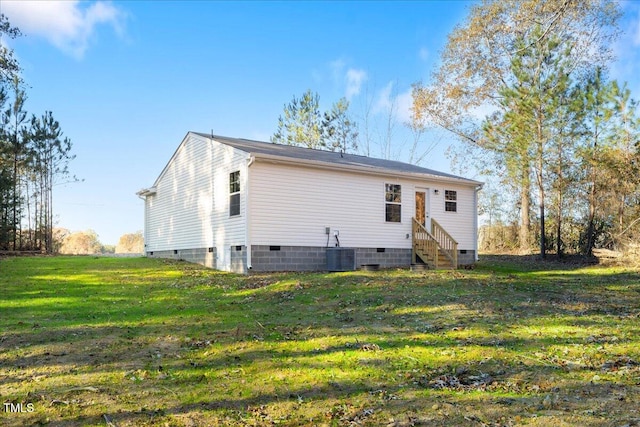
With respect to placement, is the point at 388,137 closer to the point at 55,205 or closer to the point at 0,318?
the point at 55,205

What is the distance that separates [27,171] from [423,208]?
23.1 meters

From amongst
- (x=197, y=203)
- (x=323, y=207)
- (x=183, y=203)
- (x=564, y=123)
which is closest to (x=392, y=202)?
(x=323, y=207)

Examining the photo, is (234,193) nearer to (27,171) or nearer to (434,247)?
(434,247)

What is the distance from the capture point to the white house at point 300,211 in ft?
46.9

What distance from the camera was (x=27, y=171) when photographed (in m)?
27.8

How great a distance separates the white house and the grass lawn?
375 centimetres

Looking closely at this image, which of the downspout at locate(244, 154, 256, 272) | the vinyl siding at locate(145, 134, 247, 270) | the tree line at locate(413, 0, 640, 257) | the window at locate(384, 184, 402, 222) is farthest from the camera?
the tree line at locate(413, 0, 640, 257)

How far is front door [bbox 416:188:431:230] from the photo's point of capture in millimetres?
17867

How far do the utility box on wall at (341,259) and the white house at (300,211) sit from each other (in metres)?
0.04

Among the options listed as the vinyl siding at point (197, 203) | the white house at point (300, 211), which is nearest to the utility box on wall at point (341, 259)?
the white house at point (300, 211)

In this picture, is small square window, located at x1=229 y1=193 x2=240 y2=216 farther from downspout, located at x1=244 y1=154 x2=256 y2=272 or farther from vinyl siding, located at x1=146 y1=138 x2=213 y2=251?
vinyl siding, located at x1=146 y1=138 x2=213 y2=251

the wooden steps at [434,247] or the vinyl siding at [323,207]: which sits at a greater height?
the vinyl siding at [323,207]

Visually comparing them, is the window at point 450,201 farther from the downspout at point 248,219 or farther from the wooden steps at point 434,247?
the downspout at point 248,219
